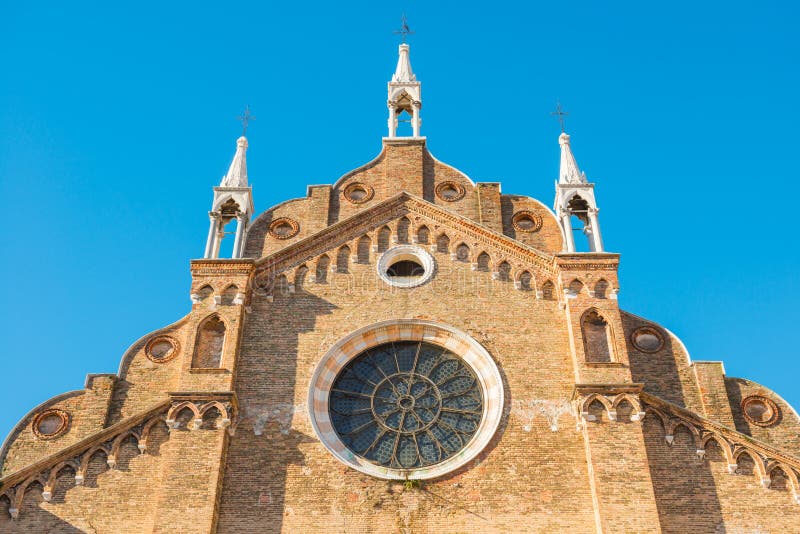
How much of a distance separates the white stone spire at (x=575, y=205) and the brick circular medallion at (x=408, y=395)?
12.9ft

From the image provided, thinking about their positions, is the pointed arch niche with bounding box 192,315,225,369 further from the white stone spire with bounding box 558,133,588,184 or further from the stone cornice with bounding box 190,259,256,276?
the white stone spire with bounding box 558,133,588,184

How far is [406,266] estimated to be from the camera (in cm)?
2230

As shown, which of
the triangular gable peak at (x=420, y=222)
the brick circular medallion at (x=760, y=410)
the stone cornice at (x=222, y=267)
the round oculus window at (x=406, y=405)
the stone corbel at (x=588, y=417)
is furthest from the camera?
the triangular gable peak at (x=420, y=222)

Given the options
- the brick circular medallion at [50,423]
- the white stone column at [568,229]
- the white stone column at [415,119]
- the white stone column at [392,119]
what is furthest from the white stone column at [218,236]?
the white stone column at [568,229]

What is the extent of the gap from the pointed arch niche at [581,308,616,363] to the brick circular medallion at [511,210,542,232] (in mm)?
3407

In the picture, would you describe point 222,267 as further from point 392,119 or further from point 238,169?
point 392,119

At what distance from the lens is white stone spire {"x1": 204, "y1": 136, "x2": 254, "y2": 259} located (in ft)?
73.1

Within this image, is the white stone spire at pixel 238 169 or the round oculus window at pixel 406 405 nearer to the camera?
the round oculus window at pixel 406 405

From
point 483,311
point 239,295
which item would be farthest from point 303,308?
point 483,311

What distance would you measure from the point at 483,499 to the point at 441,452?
146 centimetres

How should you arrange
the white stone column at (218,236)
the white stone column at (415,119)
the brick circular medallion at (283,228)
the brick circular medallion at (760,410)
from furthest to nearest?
the white stone column at (415,119)
the brick circular medallion at (283,228)
the white stone column at (218,236)
the brick circular medallion at (760,410)

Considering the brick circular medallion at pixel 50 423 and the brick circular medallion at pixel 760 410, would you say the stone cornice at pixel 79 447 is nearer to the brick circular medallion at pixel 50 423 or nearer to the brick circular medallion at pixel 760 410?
the brick circular medallion at pixel 50 423

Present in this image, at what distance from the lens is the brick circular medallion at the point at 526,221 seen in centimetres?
2323

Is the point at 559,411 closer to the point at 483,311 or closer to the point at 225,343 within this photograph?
the point at 483,311
